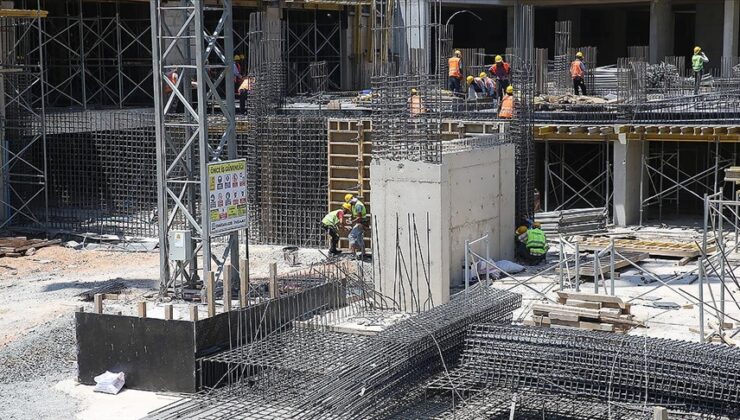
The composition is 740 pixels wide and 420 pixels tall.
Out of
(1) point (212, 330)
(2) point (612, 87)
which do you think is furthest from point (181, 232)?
(2) point (612, 87)

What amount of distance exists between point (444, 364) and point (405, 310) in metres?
5.29

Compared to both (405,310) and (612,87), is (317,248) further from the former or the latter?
(612,87)

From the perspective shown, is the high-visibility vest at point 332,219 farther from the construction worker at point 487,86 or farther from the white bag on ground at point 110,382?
the white bag on ground at point 110,382

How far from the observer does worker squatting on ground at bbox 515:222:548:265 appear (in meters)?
25.0

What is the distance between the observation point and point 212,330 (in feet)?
55.4

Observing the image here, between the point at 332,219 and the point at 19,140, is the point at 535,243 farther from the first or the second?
the point at 19,140

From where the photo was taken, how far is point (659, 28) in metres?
46.5

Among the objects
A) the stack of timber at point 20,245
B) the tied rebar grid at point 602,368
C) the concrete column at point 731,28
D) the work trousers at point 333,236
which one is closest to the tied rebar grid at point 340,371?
the tied rebar grid at point 602,368

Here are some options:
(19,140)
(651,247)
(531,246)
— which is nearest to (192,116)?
(531,246)

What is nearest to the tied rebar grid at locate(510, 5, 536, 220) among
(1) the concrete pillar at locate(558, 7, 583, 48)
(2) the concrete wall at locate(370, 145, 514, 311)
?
(2) the concrete wall at locate(370, 145, 514, 311)

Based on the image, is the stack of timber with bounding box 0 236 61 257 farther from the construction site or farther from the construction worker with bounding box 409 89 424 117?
the construction worker with bounding box 409 89 424 117

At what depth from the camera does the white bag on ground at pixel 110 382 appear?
17.0 meters

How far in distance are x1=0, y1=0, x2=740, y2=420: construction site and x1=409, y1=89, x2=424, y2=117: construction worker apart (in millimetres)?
130

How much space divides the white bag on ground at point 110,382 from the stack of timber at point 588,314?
21.6 feet
